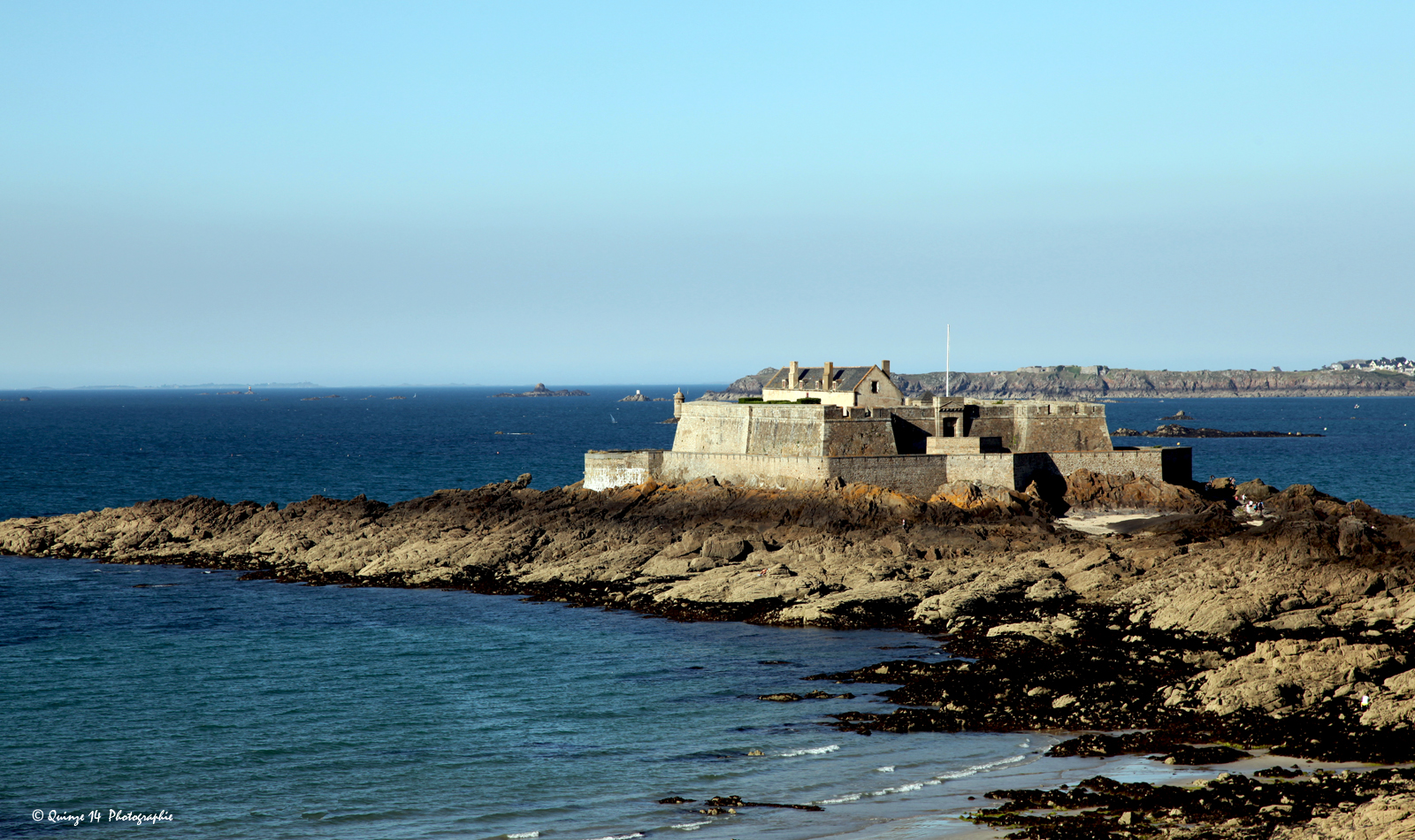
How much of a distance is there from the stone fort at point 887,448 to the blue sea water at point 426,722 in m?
11.6

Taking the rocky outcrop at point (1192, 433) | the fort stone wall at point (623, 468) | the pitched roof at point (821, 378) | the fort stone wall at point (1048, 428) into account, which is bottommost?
the rocky outcrop at point (1192, 433)

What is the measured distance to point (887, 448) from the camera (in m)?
46.2

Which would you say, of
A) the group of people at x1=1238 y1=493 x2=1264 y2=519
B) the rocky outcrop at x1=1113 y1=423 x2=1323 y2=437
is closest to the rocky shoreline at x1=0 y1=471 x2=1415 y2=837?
the group of people at x1=1238 y1=493 x2=1264 y2=519

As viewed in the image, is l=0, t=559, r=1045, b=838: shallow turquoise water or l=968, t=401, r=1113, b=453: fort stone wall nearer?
l=0, t=559, r=1045, b=838: shallow turquoise water

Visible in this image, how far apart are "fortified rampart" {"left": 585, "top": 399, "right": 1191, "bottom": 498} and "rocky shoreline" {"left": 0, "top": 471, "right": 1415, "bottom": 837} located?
0.97 metres

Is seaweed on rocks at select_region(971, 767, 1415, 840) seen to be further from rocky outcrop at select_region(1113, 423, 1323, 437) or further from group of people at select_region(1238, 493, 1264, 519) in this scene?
rocky outcrop at select_region(1113, 423, 1323, 437)

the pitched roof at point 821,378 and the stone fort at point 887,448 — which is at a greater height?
the pitched roof at point 821,378

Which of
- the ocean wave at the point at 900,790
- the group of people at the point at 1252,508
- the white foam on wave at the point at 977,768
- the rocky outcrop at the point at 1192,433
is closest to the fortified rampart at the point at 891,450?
the group of people at the point at 1252,508

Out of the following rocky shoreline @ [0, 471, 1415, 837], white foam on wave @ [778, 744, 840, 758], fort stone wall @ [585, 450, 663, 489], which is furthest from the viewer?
fort stone wall @ [585, 450, 663, 489]

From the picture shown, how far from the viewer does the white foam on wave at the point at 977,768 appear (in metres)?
19.7

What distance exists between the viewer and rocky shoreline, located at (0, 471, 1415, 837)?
20500mm

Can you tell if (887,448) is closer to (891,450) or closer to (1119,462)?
(891,450)

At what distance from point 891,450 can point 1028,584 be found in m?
13.5

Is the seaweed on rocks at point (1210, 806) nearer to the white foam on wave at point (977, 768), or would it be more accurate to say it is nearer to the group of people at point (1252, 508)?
the white foam on wave at point (977, 768)
